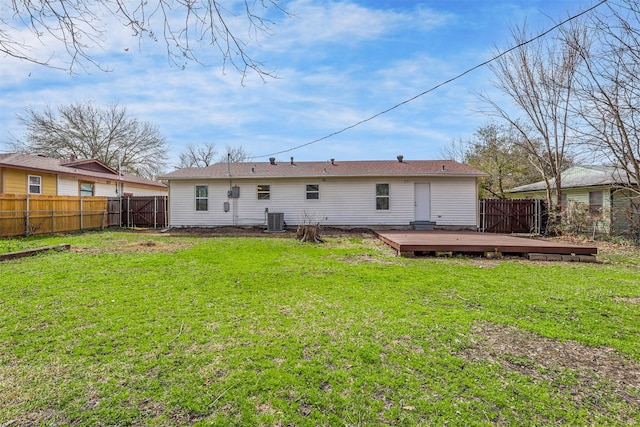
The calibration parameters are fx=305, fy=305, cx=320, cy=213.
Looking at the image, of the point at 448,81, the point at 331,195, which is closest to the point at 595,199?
the point at 448,81

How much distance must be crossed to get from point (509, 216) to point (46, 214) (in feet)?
62.4

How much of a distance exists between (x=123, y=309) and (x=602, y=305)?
6.13 meters

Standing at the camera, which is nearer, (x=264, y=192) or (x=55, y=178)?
(x=264, y=192)

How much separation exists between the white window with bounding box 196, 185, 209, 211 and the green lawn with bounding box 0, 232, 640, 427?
903cm

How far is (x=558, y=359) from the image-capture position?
2.64 meters

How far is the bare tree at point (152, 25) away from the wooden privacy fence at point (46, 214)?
11.7 meters

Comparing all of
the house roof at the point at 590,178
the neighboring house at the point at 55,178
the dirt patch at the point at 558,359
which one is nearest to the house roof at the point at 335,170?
the house roof at the point at 590,178

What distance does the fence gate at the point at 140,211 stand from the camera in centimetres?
1591

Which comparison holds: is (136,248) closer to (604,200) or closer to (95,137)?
(604,200)

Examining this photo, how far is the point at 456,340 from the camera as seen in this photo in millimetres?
2926

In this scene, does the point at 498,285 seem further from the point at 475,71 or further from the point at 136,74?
the point at 475,71

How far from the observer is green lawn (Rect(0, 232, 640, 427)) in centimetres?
195

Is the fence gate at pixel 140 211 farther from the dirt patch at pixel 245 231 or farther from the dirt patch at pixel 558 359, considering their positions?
the dirt patch at pixel 558 359

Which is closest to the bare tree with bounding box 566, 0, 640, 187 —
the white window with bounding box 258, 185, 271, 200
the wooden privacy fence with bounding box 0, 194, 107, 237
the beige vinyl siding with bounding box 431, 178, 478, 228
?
the beige vinyl siding with bounding box 431, 178, 478, 228
